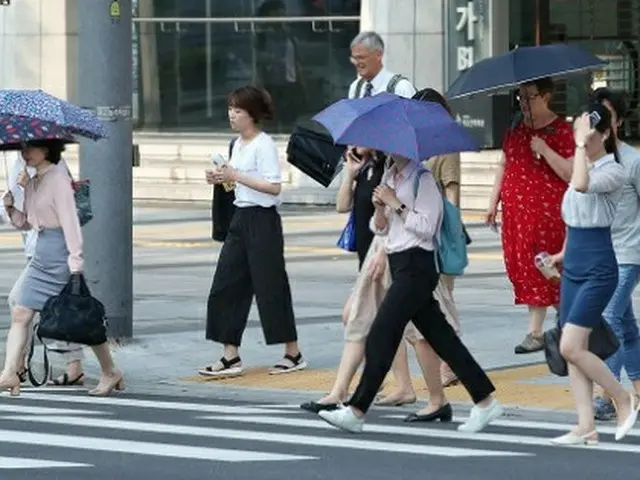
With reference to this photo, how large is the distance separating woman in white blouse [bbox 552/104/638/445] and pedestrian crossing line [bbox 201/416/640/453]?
0.13 meters

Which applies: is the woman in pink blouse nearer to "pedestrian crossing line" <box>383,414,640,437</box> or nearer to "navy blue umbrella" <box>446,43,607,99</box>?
"pedestrian crossing line" <box>383,414,640,437</box>

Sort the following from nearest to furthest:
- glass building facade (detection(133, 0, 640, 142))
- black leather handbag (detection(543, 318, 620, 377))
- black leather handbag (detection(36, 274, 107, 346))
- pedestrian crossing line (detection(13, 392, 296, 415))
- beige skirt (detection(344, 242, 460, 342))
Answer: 1. black leather handbag (detection(543, 318, 620, 377))
2. beige skirt (detection(344, 242, 460, 342))
3. pedestrian crossing line (detection(13, 392, 296, 415))
4. black leather handbag (detection(36, 274, 107, 346))
5. glass building facade (detection(133, 0, 640, 142))

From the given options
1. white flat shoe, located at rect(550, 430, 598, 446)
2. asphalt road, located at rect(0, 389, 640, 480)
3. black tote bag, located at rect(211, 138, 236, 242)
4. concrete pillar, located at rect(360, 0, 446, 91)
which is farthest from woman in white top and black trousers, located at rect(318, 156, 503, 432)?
concrete pillar, located at rect(360, 0, 446, 91)

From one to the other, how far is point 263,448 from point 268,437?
454mm

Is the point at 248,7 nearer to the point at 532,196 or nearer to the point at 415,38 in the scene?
the point at 415,38

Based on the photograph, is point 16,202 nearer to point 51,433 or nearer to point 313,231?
point 51,433

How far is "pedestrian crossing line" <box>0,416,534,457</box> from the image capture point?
420 inches

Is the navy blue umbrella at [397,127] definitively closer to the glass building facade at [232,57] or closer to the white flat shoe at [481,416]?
the white flat shoe at [481,416]

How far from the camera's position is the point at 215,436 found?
11.2m

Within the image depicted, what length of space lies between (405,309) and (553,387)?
2.22 meters

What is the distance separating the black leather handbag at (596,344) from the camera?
36.5ft

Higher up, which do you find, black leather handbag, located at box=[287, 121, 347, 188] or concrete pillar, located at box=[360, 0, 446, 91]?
concrete pillar, located at box=[360, 0, 446, 91]

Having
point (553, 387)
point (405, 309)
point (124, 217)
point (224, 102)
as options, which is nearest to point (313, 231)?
point (224, 102)

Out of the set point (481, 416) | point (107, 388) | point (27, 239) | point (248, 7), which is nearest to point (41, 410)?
point (107, 388)
